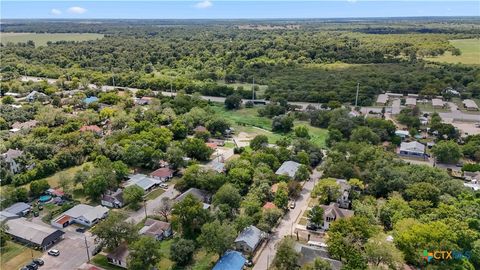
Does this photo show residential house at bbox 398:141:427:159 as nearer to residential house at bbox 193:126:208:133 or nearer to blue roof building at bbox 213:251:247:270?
residential house at bbox 193:126:208:133

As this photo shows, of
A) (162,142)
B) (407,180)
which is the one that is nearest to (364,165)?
(407,180)

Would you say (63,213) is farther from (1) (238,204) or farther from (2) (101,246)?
(1) (238,204)

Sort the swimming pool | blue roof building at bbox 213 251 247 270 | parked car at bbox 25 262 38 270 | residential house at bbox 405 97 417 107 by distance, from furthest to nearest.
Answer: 1. residential house at bbox 405 97 417 107
2. the swimming pool
3. parked car at bbox 25 262 38 270
4. blue roof building at bbox 213 251 247 270

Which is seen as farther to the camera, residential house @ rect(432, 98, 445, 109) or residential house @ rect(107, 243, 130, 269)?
residential house @ rect(432, 98, 445, 109)

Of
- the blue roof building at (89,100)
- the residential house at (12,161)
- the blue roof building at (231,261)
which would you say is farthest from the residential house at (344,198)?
the blue roof building at (89,100)

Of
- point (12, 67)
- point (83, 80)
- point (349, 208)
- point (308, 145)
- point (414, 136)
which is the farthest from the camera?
point (12, 67)

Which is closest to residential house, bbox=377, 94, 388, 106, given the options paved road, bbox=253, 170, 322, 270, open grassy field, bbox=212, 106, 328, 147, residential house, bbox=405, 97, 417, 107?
residential house, bbox=405, 97, 417, 107

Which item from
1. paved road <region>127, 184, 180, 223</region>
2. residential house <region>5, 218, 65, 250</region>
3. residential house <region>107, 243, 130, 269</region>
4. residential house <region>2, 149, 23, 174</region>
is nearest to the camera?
residential house <region>107, 243, 130, 269</region>
